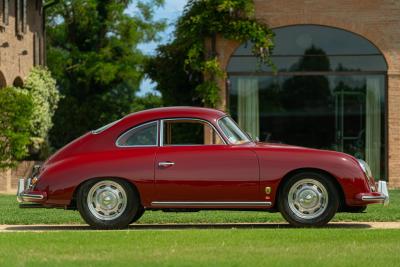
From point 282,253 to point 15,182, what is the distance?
21.6 metres

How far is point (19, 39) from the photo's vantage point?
104 ft

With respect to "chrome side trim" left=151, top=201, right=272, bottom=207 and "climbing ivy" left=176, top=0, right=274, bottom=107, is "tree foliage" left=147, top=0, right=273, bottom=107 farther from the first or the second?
"chrome side trim" left=151, top=201, right=272, bottom=207

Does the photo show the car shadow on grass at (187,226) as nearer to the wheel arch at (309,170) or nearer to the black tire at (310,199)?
the black tire at (310,199)

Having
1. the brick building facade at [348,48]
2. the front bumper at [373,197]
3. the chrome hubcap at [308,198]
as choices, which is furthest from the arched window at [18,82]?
the front bumper at [373,197]

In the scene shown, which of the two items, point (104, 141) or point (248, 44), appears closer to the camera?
point (104, 141)

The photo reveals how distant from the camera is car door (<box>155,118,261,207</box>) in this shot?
38.9ft

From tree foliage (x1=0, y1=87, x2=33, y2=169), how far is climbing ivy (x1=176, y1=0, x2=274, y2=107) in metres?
4.54

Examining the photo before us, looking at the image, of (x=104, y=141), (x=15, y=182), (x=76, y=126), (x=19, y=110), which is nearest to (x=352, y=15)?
(x=19, y=110)

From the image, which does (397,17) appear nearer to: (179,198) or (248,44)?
(248,44)

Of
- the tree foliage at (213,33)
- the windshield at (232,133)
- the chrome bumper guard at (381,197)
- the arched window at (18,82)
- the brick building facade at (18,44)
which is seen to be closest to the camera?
the chrome bumper guard at (381,197)

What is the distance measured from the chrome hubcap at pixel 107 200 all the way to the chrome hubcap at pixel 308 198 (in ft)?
6.63

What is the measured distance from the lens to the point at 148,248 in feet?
31.4

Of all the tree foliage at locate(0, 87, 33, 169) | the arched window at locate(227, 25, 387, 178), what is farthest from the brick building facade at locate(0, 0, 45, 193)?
the arched window at locate(227, 25, 387, 178)

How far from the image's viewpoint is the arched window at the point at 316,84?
25516 mm
